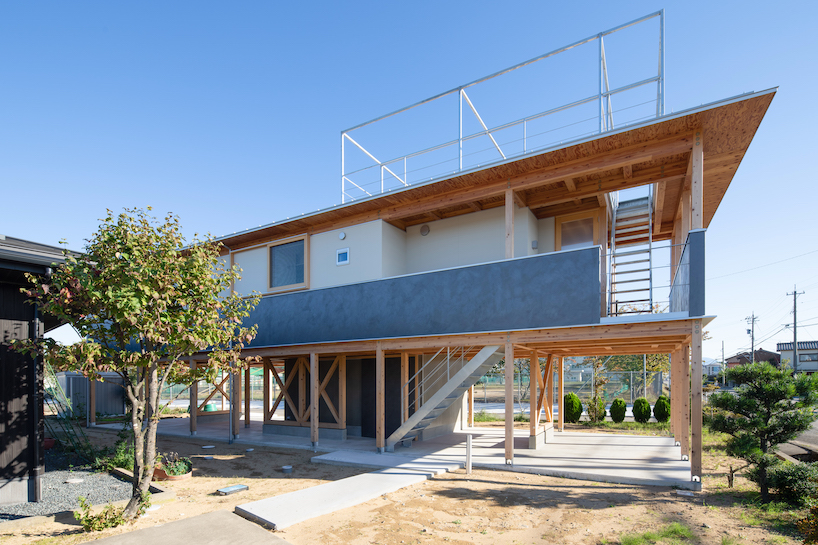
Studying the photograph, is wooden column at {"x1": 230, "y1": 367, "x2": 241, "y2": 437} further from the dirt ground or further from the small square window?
the small square window

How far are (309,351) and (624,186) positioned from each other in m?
8.67

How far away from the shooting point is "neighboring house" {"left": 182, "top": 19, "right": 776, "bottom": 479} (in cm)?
801

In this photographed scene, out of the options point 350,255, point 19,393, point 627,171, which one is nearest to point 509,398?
point 627,171

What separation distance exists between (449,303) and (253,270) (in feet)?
24.9

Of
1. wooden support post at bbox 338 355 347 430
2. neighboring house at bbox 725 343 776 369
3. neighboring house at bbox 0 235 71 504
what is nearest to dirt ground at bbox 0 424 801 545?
neighboring house at bbox 0 235 71 504

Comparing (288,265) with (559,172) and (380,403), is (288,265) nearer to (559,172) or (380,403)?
(380,403)

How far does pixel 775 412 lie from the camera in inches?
285

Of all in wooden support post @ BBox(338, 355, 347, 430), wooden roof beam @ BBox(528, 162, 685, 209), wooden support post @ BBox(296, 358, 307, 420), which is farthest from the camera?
wooden support post @ BBox(296, 358, 307, 420)

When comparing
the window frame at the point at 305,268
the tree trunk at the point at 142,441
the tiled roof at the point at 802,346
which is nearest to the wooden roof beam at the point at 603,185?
the window frame at the point at 305,268

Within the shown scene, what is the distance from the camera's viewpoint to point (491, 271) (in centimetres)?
927

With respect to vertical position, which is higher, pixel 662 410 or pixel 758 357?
pixel 662 410

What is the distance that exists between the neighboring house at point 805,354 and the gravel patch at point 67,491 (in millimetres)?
65638

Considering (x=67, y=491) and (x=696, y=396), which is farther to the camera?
(x=67, y=491)

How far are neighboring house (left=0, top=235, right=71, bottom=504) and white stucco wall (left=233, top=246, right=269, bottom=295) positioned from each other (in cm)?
740
